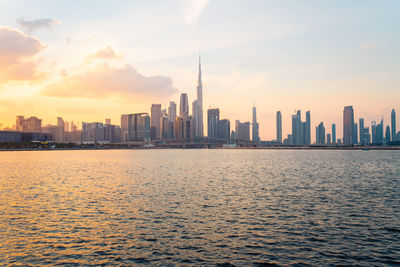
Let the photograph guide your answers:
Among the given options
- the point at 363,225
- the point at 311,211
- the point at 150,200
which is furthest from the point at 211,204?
the point at 363,225

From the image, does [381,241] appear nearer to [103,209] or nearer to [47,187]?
[103,209]

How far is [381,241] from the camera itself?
947 inches

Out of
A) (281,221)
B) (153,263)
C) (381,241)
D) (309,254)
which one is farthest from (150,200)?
(381,241)

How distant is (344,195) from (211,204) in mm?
21646

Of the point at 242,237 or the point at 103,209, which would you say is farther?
the point at 103,209

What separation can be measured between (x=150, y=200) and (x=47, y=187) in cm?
2467

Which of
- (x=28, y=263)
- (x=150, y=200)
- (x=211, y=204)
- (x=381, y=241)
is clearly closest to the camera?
(x=28, y=263)

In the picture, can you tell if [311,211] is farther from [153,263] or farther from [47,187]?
[47,187]

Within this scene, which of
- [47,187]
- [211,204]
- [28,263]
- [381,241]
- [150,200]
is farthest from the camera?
[47,187]

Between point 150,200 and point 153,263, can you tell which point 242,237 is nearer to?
point 153,263

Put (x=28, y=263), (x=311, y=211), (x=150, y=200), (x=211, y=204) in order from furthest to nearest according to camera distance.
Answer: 1. (x=150, y=200)
2. (x=211, y=204)
3. (x=311, y=211)
4. (x=28, y=263)

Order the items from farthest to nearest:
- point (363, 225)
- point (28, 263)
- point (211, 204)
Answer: point (211, 204)
point (363, 225)
point (28, 263)

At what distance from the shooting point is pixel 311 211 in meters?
34.8

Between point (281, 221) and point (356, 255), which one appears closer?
point (356, 255)
